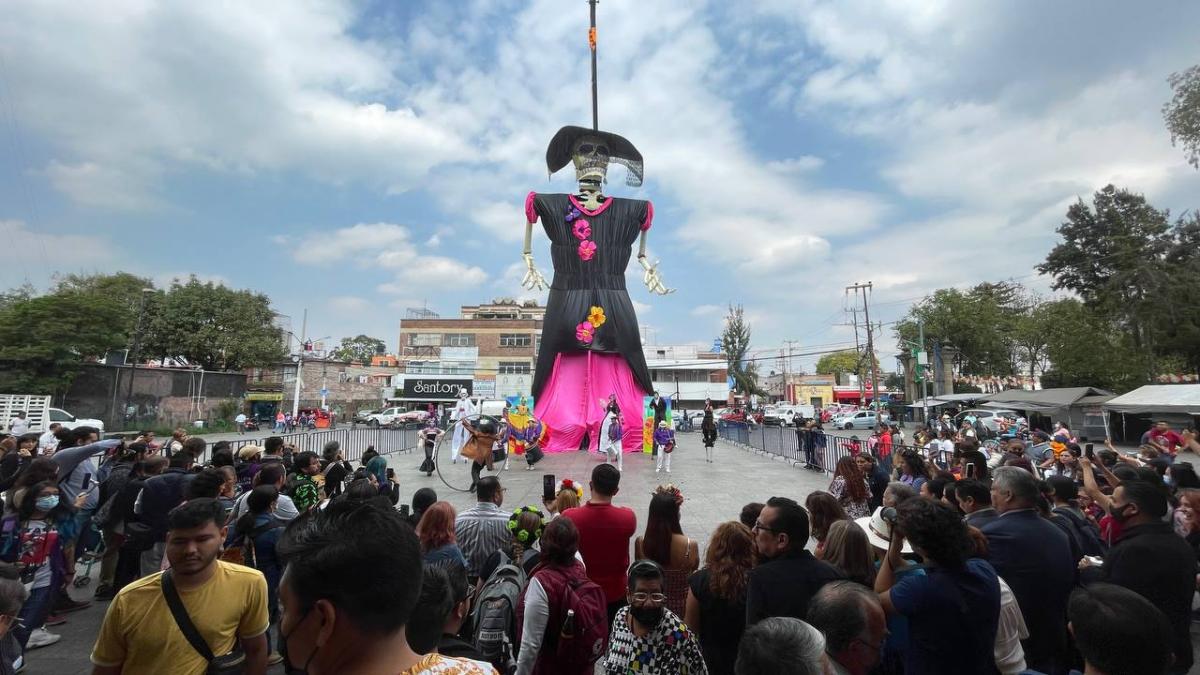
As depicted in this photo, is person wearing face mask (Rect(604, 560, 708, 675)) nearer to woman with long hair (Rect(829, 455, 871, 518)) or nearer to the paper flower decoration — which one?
woman with long hair (Rect(829, 455, 871, 518))

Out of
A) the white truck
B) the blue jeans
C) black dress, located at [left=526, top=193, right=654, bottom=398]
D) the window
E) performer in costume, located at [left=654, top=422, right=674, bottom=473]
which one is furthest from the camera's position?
the window

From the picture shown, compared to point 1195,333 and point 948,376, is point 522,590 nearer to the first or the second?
point 1195,333

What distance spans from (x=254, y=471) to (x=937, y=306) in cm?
5060

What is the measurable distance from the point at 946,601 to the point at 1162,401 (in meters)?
24.9

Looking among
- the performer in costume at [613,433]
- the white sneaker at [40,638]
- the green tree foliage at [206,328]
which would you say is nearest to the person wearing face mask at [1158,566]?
the white sneaker at [40,638]

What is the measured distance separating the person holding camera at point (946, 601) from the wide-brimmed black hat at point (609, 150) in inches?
674

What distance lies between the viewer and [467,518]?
376 cm

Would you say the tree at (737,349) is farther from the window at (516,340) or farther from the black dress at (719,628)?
the black dress at (719,628)

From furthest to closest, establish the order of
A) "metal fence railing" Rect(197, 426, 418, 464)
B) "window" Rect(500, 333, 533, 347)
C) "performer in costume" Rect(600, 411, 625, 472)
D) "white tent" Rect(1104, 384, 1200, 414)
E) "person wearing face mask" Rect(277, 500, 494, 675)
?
"window" Rect(500, 333, 533, 347) → "white tent" Rect(1104, 384, 1200, 414) → "metal fence railing" Rect(197, 426, 418, 464) → "performer in costume" Rect(600, 411, 625, 472) → "person wearing face mask" Rect(277, 500, 494, 675)

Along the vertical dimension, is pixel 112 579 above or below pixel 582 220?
below

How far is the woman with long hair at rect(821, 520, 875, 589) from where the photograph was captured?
2.86m

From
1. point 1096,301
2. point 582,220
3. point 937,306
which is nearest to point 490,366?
point 582,220

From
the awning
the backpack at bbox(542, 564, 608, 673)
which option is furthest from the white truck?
the awning

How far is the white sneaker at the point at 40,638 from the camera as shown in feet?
13.8
